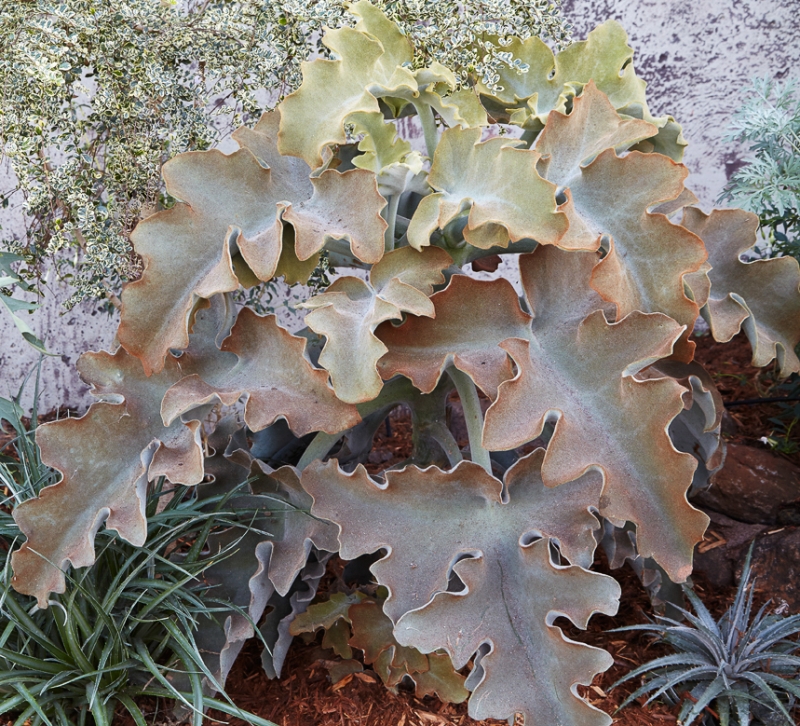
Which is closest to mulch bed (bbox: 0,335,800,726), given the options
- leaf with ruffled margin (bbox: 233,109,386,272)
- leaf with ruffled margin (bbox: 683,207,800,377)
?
leaf with ruffled margin (bbox: 683,207,800,377)

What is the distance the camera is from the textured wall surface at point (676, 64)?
2521 millimetres

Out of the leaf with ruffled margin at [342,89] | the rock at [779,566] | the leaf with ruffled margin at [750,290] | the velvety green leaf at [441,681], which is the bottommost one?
the rock at [779,566]

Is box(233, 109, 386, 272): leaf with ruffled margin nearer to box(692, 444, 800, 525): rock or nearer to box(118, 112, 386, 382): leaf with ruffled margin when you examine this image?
box(118, 112, 386, 382): leaf with ruffled margin

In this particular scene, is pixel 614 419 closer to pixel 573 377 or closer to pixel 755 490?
pixel 573 377

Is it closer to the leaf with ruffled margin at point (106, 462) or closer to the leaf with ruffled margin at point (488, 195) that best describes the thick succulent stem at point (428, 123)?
the leaf with ruffled margin at point (488, 195)

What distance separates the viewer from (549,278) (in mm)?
1373

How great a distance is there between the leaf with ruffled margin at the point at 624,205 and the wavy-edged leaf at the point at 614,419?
77mm

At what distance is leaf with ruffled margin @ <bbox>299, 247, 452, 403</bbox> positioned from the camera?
3.81 ft

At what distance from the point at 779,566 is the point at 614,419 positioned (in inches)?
35.2

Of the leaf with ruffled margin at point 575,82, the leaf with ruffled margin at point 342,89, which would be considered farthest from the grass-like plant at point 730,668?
the leaf with ruffled margin at point 342,89

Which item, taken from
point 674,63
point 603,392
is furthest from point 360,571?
point 674,63

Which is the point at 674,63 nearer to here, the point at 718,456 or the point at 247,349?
the point at 718,456

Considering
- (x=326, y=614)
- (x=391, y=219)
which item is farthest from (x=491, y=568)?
(x=391, y=219)

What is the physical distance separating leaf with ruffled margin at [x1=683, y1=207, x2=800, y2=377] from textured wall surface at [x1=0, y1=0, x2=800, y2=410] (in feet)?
3.42
